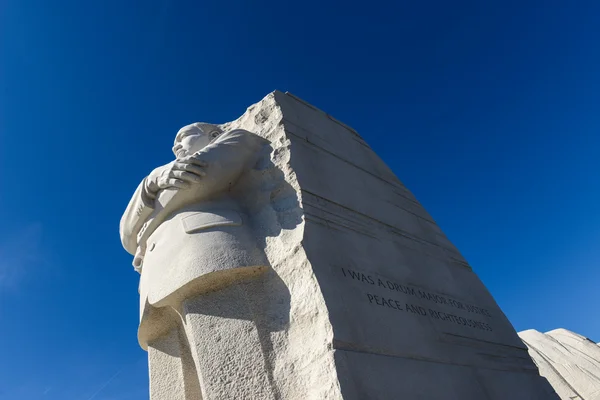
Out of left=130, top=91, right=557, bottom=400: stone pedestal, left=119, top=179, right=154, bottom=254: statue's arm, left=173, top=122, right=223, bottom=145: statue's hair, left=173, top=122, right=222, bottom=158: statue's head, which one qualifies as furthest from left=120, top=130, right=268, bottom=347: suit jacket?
left=173, top=122, right=223, bottom=145: statue's hair

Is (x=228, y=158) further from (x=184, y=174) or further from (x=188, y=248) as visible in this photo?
(x=188, y=248)

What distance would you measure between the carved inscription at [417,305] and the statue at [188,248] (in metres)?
0.79

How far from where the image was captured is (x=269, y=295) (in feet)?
10.4

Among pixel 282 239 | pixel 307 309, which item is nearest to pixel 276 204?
pixel 282 239

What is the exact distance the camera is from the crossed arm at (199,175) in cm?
360

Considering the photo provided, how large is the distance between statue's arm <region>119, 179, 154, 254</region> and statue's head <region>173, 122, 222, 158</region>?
66 cm

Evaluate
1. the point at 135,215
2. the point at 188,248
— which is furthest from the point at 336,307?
the point at 135,215

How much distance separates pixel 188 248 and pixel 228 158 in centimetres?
93

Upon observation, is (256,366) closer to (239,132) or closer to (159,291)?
(159,291)

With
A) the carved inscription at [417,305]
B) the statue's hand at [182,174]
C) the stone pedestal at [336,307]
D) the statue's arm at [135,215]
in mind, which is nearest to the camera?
the stone pedestal at [336,307]

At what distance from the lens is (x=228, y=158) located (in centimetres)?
382

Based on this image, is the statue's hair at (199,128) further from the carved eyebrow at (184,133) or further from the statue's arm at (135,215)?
the statue's arm at (135,215)

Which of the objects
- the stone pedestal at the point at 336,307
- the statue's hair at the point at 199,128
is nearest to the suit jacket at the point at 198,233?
the stone pedestal at the point at 336,307

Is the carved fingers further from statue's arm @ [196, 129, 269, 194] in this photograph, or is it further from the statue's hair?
the statue's hair
